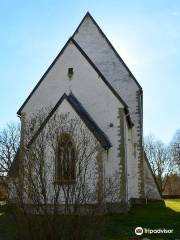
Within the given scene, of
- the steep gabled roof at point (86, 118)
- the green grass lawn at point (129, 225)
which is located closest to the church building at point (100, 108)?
the steep gabled roof at point (86, 118)

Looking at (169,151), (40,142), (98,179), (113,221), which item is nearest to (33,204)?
(40,142)

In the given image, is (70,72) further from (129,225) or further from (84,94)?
(129,225)

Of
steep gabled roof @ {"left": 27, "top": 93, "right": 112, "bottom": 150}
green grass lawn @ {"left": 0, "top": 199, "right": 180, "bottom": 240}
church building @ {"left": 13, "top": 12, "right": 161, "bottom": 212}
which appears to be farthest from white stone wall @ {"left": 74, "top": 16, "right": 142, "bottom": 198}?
green grass lawn @ {"left": 0, "top": 199, "right": 180, "bottom": 240}

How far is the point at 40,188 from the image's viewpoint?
10430 mm

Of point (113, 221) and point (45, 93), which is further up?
point (45, 93)

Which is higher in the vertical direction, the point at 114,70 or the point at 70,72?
the point at 114,70

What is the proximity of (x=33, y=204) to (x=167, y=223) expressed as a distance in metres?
9.16

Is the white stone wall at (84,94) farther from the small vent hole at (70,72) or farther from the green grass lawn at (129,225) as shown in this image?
the green grass lawn at (129,225)

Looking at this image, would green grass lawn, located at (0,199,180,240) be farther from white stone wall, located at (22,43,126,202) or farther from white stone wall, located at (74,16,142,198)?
white stone wall, located at (74,16,142,198)

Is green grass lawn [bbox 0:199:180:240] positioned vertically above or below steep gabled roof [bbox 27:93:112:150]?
below

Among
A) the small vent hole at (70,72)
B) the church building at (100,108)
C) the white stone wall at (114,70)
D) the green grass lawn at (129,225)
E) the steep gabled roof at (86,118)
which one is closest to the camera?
the green grass lawn at (129,225)

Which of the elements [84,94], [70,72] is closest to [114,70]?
[70,72]

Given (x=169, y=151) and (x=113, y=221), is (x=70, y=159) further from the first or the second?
(x=169, y=151)

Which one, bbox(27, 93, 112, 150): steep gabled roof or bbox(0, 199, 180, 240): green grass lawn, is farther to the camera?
bbox(27, 93, 112, 150): steep gabled roof
